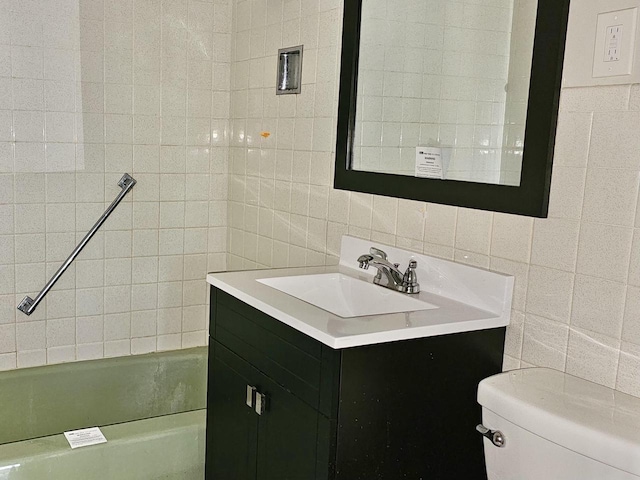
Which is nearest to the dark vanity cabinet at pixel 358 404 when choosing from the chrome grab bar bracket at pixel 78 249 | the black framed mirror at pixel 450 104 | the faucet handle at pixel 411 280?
the faucet handle at pixel 411 280

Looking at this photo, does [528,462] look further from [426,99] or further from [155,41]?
[155,41]

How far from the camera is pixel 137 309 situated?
117 inches

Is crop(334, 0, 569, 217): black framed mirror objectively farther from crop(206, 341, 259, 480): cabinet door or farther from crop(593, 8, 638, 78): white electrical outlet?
crop(206, 341, 259, 480): cabinet door

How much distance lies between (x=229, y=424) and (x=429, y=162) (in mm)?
913

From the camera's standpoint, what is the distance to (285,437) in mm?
1754

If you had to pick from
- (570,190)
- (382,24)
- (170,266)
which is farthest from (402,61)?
(170,266)

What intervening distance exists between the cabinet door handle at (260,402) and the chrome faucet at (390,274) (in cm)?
44

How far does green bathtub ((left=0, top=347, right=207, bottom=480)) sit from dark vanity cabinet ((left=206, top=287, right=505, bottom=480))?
44cm

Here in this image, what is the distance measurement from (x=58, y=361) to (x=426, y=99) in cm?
175

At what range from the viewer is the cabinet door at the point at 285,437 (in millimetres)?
1652

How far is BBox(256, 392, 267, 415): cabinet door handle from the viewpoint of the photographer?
6.04 feet

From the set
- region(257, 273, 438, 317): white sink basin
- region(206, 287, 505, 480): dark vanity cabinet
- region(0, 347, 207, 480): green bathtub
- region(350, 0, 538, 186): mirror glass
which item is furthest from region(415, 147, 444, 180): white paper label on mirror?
region(0, 347, 207, 480): green bathtub

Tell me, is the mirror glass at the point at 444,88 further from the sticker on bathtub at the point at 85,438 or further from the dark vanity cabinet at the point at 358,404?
the sticker on bathtub at the point at 85,438

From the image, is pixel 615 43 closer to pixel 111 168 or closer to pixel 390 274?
pixel 390 274
